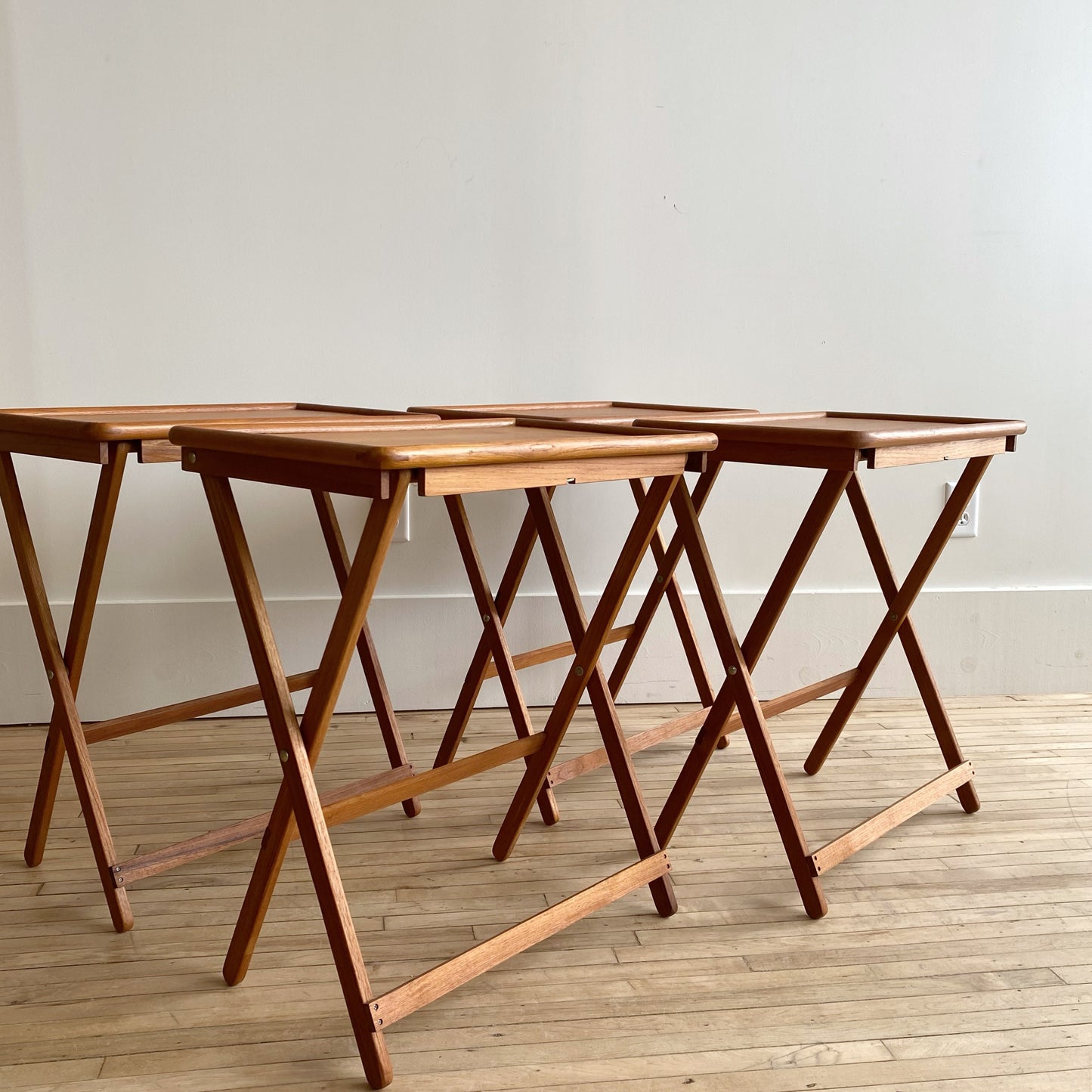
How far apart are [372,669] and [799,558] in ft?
3.18

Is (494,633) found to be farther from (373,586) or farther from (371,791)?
(373,586)

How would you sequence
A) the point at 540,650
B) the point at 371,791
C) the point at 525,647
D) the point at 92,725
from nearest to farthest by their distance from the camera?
the point at 371,791, the point at 92,725, the point at 540,650, the point at 525,647

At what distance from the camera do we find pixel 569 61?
9.44 ft

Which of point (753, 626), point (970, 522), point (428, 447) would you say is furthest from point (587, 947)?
point (970, 522)

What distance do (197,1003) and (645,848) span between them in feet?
2.56

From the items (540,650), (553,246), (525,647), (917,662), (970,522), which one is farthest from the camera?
(970,522)

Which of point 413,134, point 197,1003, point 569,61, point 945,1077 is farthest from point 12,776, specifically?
point 569,61

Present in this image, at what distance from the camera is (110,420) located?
1.93 m

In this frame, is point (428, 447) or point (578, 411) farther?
point (578, 411)

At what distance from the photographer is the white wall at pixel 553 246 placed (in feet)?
9.07

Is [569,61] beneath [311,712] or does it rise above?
above

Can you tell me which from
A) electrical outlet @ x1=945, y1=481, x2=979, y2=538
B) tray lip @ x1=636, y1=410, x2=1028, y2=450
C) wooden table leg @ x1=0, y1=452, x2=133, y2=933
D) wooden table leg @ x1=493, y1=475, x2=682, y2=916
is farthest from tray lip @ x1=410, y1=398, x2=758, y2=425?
electrical outlet @ x1=945, y1=481, x2=979, y2=538

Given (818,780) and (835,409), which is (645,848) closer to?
(818,780)

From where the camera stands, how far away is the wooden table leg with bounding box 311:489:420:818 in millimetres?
2369
